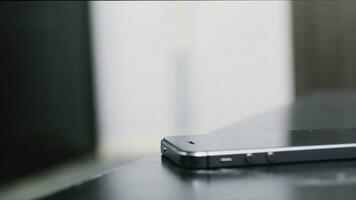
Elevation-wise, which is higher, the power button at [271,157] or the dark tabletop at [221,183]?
the power button at [271,157]

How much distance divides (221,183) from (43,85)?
2.76 m

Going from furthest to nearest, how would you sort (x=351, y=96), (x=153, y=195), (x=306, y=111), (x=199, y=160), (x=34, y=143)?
(x=34, y=143)
(x=351, y=96)
(x=306, y=111)
(x=199, y=160)
(x=153, y=195)

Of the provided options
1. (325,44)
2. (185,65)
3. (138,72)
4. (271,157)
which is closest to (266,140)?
(271,157)

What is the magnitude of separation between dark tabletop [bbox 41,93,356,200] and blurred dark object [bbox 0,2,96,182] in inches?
92.0

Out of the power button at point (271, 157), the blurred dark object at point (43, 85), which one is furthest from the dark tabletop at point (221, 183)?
the blurred dark object at point (43, 85)

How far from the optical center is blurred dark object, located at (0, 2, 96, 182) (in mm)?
3029

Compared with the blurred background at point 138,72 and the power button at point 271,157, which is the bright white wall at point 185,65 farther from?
the power button at point 271,157

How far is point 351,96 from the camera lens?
5.64ft

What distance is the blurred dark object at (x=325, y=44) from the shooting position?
10.5ft

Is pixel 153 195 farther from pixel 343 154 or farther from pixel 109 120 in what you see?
pixel 109 120

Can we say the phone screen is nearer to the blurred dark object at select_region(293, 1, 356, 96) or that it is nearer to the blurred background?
the blurred background

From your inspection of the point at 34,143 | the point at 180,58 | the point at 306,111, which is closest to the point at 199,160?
the point at 306,111

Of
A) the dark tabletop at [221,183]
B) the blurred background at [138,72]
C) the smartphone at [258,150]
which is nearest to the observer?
the dark tabletop at [221,183]

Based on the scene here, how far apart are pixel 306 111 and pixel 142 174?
729 millimetres
